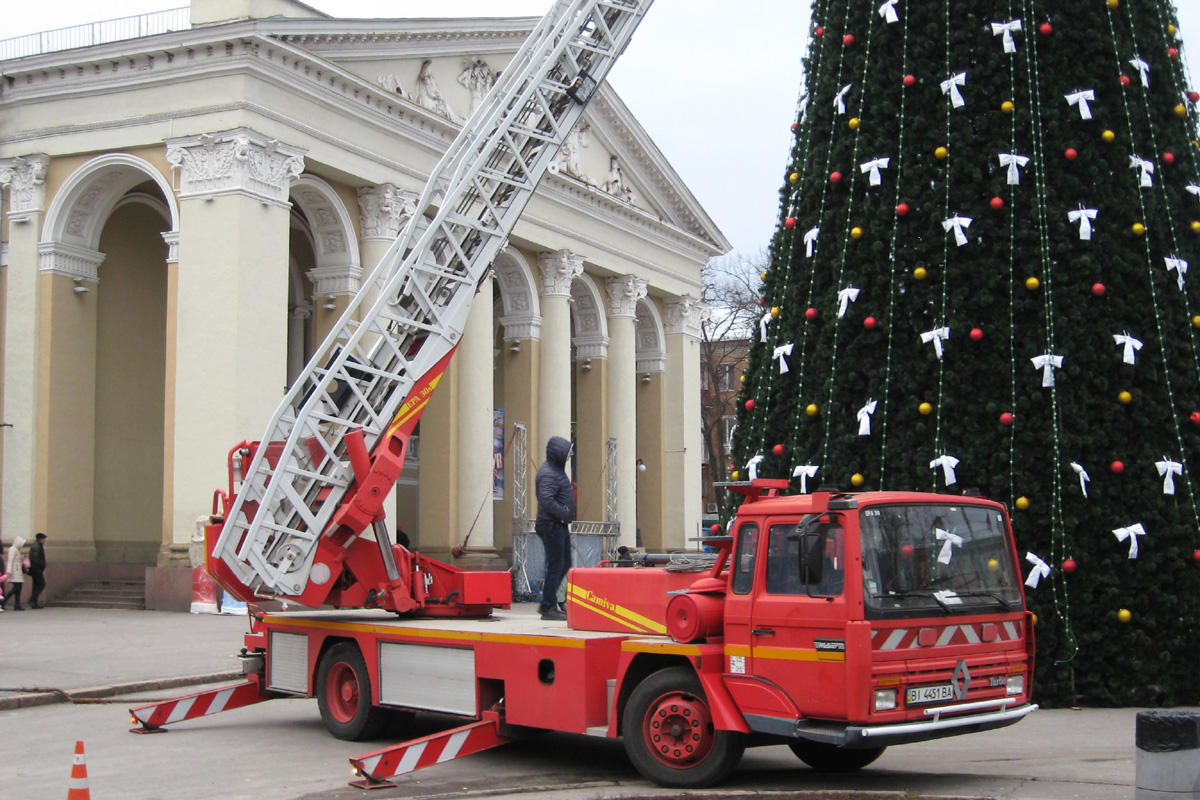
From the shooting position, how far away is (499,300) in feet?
132

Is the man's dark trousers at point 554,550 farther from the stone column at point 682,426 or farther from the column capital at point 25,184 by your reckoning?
the stone column at point 682,426

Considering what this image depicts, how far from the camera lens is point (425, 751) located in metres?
8.33

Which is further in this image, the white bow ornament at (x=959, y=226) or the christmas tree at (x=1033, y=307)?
the white bow ornament at (x=959, y=226)

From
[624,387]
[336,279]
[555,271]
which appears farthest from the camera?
[624,387]

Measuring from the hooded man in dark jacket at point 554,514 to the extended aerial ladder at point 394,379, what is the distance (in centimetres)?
97

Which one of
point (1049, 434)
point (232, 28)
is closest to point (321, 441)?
point (1049, 434)

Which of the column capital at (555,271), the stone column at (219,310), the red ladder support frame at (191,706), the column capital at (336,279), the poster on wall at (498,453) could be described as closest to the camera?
the red ladder support frame at (191,706)

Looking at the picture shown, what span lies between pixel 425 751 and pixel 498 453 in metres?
26.1

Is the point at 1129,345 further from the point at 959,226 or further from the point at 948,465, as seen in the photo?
the point at 948,465

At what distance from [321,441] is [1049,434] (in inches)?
242

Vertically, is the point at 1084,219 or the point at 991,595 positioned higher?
the point at 1084,219

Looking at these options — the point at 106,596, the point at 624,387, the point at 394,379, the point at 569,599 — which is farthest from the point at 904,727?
the point at 624,387

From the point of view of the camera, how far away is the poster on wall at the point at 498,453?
1328 inches

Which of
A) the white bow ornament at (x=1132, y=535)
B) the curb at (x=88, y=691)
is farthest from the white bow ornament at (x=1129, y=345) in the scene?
the curb at (x=88, y=691)
